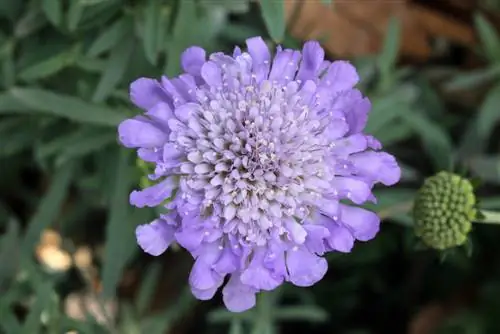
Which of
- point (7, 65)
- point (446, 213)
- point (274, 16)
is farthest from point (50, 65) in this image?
point (446, 213)

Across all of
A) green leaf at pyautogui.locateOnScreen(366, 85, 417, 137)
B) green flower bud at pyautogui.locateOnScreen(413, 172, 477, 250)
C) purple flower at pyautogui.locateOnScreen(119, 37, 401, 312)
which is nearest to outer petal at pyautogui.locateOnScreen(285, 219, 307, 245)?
purple flower at pyautogui.locateOnScreen(119, 37, 401, 312)

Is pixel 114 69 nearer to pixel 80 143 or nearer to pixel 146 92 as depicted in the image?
pixel 80 143

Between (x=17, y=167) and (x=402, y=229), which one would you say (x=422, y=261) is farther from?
(x=17, y=167)

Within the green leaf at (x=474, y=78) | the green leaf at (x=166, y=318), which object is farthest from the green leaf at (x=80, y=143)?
the green leaf at (x=474, y=78)

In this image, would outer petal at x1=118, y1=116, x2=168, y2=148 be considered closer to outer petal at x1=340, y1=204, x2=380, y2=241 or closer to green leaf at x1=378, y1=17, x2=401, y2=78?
outer petal at x1=340, y1=204, x2=380, y2=241

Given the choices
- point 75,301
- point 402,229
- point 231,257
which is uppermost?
point 231,257

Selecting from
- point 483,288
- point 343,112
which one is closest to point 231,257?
point 343,112

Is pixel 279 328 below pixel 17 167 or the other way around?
below

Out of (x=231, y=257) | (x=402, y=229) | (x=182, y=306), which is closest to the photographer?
(x=231, y=257)
